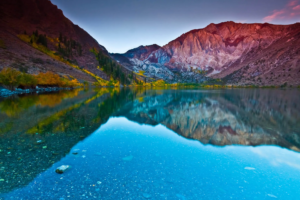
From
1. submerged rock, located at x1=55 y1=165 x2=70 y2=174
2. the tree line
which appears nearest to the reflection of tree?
the tree line

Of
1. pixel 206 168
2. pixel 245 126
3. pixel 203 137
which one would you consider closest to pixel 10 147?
pixel 206 168

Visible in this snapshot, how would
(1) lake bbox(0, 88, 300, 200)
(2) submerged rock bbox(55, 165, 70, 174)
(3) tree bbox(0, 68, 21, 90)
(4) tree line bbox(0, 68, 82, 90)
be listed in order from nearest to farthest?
A: (1) lake bbox(0, 88, 300, 200) < (2) submerged rock bbox(55, 165, 70, 174) < (3) tree bbox(0, 68, 21, 90) < (4) tree line bbox(0, 68, 82, 90)

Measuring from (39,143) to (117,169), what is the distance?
6.98 m

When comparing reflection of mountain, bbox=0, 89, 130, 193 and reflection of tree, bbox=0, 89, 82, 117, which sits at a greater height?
reflection of tree, bbox=0, 89, 82, 117

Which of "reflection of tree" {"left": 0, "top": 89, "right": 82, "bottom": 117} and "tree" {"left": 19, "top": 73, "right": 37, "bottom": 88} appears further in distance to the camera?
"tree" {"left": 19, "top": 73, "right": 37, "bottom": 88}

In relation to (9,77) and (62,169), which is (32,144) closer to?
(62,169)

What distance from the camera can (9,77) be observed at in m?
44.2

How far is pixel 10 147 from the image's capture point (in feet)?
34.1

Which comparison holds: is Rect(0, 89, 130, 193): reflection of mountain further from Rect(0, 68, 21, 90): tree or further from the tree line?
the tree line

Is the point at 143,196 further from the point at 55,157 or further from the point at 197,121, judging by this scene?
the point at 197,121

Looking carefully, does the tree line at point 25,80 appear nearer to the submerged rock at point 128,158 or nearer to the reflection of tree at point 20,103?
the reflection of tree at point 20,103

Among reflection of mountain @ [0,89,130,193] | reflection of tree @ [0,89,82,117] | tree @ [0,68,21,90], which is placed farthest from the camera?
tree @ [0,68,21,90]

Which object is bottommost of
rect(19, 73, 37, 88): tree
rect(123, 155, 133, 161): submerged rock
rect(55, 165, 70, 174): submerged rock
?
rect(123, 155, 133, 161): submerged rock

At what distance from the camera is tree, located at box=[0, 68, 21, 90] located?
1678 inches
